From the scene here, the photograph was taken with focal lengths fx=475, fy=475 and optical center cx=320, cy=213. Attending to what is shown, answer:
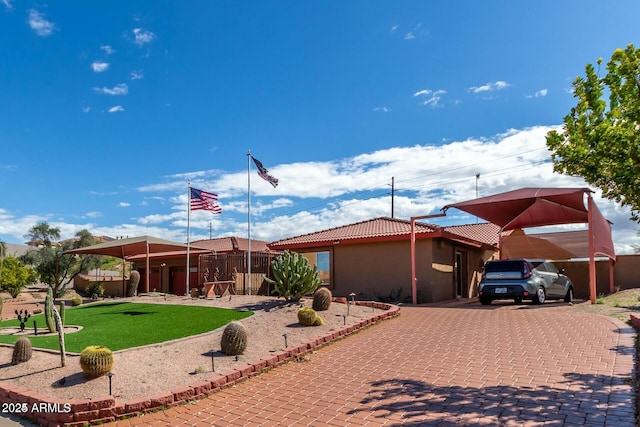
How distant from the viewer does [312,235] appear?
22.4 metres

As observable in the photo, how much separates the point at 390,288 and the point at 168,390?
12.6m

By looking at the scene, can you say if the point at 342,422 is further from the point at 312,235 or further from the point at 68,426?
the point at 312,235

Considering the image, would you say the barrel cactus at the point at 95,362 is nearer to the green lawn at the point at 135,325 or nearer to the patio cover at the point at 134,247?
the green lawn at the point at 135,325

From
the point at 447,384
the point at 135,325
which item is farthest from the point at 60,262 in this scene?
the point at 447,384

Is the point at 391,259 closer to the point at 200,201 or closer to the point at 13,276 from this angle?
the point at 200,201

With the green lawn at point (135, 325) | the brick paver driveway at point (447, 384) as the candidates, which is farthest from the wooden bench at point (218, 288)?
the brick paver driveway at point (447, 384)

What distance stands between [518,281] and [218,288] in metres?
10.5

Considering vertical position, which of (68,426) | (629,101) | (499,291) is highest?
(629,101)

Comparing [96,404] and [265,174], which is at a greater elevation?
[265,174]

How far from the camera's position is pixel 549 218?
806 inches

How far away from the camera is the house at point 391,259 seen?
58.5 ft

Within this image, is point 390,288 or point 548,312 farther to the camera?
point 390,288

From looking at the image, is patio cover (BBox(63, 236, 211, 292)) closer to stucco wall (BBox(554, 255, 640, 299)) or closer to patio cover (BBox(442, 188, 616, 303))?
patio cover (BBox(442, 188, 616, 303))

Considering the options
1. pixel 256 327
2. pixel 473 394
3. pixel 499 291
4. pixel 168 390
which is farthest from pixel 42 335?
pixel 499 291
